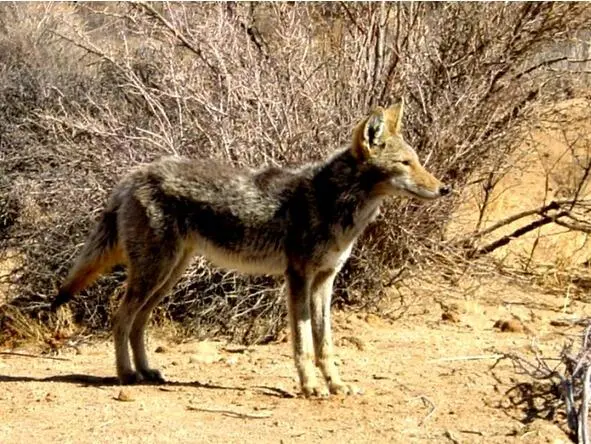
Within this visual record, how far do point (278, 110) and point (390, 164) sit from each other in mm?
2092

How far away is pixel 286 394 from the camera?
24.4 ft

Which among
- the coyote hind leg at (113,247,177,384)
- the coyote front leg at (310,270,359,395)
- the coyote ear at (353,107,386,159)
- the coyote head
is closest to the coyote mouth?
the coyote head

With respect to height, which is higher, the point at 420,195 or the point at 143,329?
the point at 420,195

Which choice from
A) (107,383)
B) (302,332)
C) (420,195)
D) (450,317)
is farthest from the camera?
(450,317)

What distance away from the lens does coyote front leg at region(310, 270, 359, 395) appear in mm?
7402

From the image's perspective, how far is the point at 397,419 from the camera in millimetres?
6812

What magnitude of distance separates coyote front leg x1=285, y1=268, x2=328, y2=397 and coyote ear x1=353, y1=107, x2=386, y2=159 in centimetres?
94

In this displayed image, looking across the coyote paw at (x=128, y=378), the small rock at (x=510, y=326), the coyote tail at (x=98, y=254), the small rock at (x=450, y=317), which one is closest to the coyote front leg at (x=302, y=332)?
the coyote paw at (x=128, y=378)

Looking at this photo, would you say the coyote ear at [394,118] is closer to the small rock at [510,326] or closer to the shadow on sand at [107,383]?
the shadow on sand at [107,383]

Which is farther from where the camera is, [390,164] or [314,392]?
[390,164]

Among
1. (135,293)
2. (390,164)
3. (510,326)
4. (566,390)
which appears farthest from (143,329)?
(510,326)

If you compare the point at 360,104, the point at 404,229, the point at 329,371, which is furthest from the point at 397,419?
the point at 360,104

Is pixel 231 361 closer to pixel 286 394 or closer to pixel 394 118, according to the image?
pixel 286 394

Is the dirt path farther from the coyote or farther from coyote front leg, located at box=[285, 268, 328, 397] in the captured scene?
the coyote
